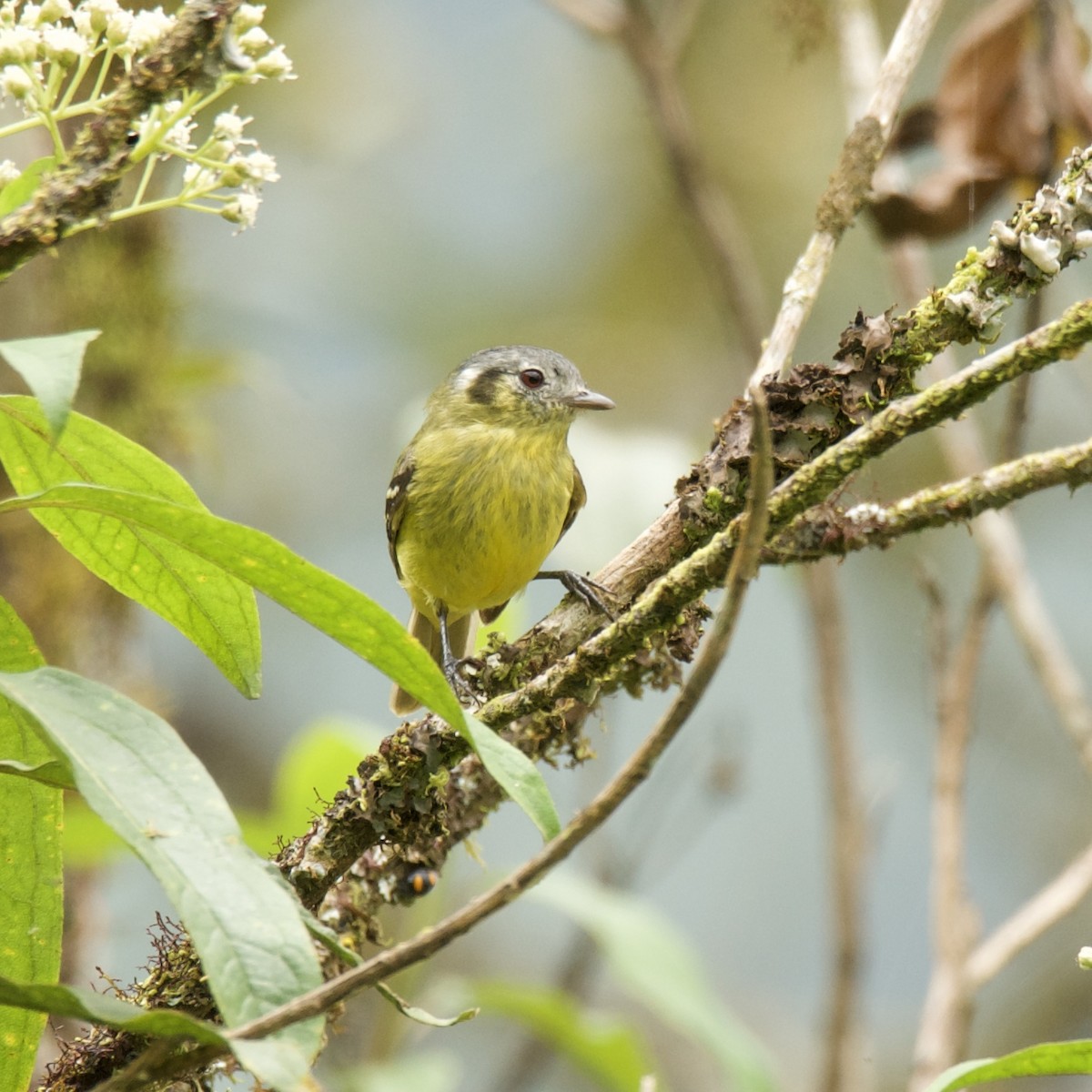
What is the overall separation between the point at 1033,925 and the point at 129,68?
117 inches

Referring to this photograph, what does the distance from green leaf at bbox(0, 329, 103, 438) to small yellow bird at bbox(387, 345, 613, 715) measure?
2661 millimetres

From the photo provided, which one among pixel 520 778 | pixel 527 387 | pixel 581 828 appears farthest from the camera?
pixel 527 387

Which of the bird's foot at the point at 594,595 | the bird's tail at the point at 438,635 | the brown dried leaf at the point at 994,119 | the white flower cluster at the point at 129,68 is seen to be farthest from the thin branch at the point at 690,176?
the white flower cluster at the point at 129,68

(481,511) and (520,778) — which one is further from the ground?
(481,511)

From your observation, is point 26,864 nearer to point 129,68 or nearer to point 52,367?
point 52,367

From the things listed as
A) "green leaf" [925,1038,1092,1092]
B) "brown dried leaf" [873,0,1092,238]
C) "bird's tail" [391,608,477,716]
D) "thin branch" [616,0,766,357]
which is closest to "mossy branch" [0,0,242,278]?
"green leaf" [925,1038,1092,1092]

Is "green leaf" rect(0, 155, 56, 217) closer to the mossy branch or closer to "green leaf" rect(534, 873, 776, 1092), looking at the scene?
the mossy branch

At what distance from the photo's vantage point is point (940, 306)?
1.92 m

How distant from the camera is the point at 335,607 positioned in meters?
1.58

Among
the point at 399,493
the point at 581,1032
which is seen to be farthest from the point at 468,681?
the point at 399,493

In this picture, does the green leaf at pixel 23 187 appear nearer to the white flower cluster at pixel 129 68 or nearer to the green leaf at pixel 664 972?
the white flower cluster at pixel 129 68

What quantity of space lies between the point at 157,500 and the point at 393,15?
30.9 feet

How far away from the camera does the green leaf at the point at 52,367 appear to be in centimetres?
127

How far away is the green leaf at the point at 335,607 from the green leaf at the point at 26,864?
31 centimetres
